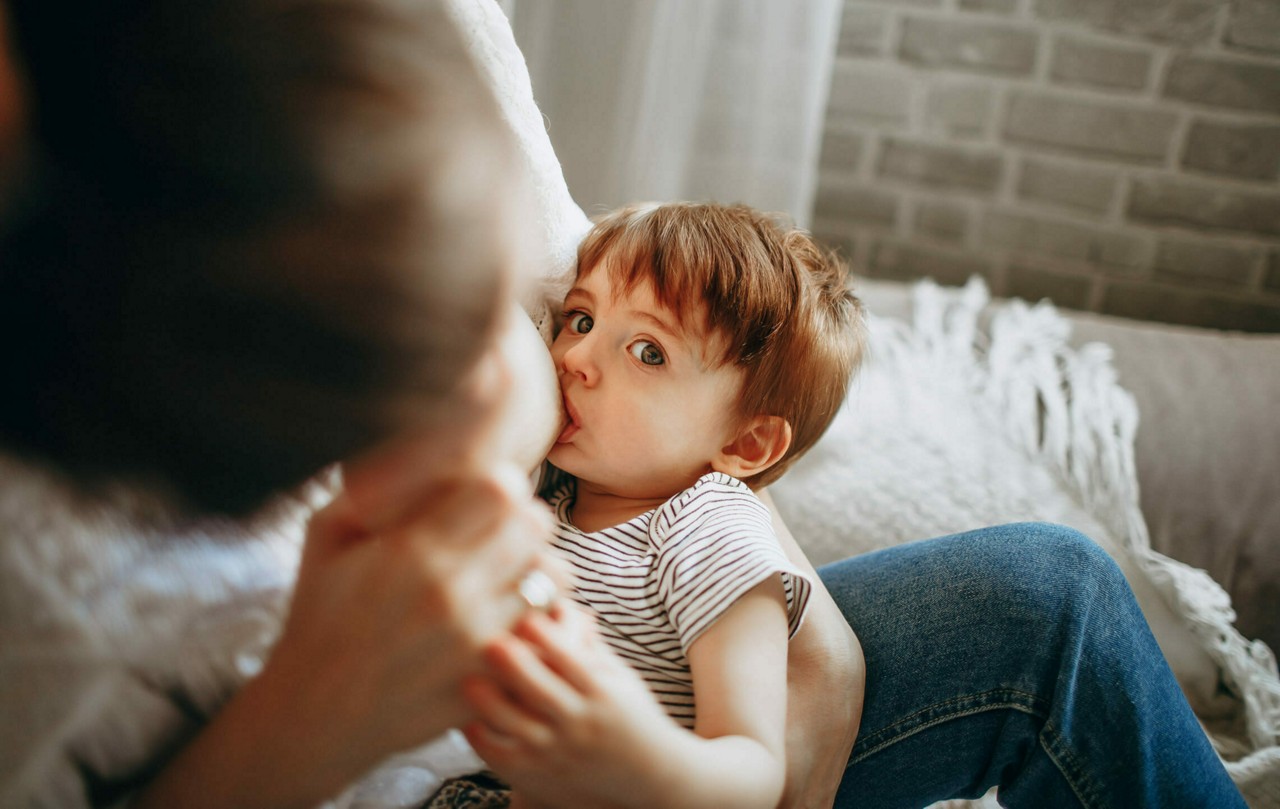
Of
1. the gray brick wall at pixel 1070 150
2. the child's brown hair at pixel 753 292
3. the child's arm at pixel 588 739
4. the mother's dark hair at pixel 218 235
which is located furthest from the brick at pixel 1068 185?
the mother's dark hair at pixel 218 235

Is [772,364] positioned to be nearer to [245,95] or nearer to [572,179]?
[245,95]

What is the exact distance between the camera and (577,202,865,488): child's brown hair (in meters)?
0.77

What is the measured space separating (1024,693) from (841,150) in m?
1.37

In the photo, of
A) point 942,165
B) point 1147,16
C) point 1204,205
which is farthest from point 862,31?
point 1204,205

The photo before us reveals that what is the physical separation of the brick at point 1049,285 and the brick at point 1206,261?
0.47 ft

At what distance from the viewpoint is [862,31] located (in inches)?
69.2

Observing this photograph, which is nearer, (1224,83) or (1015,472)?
(1015,472)

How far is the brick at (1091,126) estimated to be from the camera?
1.71m

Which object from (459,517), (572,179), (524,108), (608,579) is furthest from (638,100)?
(459,517)

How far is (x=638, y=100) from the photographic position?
151 cm

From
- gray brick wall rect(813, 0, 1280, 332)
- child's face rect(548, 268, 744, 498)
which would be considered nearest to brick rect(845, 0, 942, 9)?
gray brick wall rect(813, 0, 1280, 332)

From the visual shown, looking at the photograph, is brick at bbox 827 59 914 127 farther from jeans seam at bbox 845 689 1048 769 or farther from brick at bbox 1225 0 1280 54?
jeans seam at bbox 845 689 1048 769

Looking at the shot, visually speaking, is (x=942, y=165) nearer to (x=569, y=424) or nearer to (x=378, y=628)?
(x=569, y=424)

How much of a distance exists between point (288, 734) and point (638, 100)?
1.29 metres
